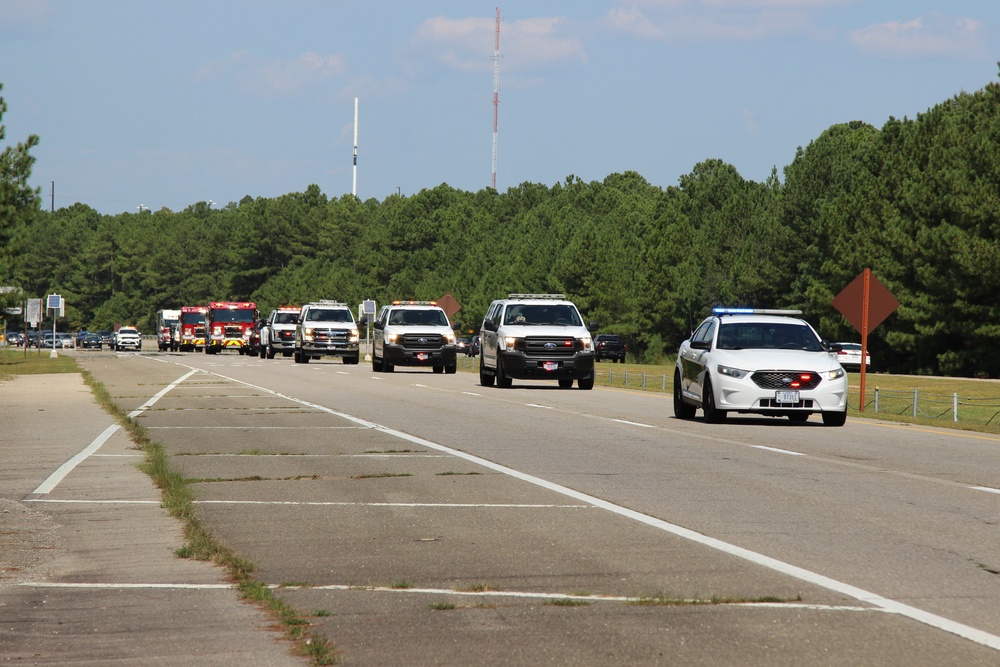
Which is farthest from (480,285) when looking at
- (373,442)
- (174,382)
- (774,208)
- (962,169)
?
(373,442)

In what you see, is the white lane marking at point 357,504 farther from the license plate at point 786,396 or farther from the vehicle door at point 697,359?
the vehicle door at point 697,359

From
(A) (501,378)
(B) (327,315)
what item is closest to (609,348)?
(B) (327,315)

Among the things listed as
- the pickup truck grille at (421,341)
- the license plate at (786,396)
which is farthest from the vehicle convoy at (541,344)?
the license plate at (786,396)

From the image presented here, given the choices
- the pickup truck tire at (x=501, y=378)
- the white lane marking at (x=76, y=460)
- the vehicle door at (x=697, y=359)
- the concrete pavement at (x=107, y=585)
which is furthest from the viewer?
the pickup truck tire at (x=501, y=378)

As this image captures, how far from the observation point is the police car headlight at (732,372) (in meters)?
22.2

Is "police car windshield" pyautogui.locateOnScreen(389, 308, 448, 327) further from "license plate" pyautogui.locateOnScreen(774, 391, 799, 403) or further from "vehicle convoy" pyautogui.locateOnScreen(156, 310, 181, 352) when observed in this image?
"vehicle convoy" pyautogui.locateOnScreen(156, 310, 181, 352)

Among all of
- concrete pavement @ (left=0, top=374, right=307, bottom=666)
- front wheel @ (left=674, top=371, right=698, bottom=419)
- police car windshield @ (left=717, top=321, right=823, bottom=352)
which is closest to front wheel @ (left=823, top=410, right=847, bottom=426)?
police car windshield @ (left=717, top=321, right=823, bottom=352)

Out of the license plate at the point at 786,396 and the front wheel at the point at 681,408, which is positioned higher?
the license plate at the point at 786,396

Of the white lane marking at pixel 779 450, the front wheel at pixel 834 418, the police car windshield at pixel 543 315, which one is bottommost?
the white lane marking at pixel 779 450

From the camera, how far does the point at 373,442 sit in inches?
729

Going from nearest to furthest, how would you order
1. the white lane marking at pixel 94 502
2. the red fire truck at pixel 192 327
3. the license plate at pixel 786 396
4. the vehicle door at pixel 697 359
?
the white lane marking at pixel 94 502
the license plate at pixel 786 396
the vehicle door at pixel 697 359
the red fire truck at pixel 192 327

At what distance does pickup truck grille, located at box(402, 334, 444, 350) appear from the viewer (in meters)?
47.2

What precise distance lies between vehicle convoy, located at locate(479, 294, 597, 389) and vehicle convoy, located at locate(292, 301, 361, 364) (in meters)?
22.6

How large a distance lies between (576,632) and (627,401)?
23889 millimetres
